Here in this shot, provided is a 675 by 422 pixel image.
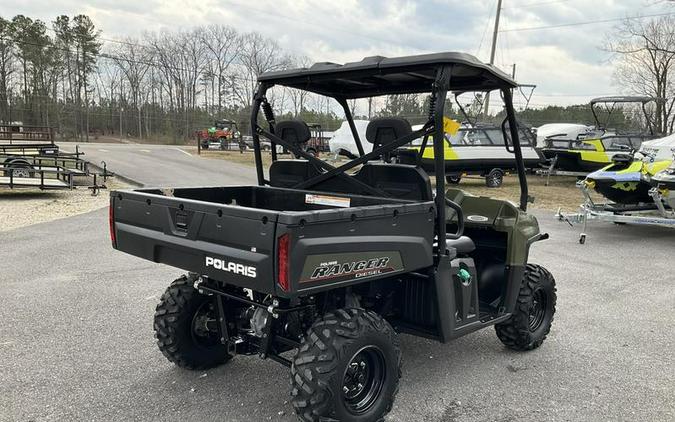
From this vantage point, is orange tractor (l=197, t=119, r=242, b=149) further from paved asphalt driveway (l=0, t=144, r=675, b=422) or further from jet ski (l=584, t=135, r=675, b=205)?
paved asphalt driveway (l=0, t=144, r=675, b=422)

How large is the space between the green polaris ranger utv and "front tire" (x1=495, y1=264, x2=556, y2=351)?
13 millimetres

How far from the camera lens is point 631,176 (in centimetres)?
945

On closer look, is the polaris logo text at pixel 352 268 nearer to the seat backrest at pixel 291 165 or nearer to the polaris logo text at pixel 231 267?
the polaris logo text at pixel 231 267

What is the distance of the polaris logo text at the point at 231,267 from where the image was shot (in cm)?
250

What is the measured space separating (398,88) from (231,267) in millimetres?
2179

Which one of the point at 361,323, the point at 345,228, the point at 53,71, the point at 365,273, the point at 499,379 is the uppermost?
the point at 53,71

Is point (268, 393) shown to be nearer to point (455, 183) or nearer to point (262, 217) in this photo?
point (262, 217)

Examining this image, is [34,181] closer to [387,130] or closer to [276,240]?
[387,130]

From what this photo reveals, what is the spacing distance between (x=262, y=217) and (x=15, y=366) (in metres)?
2.39

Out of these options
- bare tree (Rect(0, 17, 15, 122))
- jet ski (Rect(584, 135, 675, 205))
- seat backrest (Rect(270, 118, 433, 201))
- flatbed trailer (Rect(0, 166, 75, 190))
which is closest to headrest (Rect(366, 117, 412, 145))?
seat backrest (Rect(270, 118, 433, 201))

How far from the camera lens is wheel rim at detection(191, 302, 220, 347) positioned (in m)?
3.63

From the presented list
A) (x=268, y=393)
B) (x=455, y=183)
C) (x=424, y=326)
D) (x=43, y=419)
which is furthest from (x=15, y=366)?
(x=455, y=183)

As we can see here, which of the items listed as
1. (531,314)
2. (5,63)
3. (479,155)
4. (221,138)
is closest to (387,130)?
(531,314)

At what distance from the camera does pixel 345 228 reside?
2.61 meters
